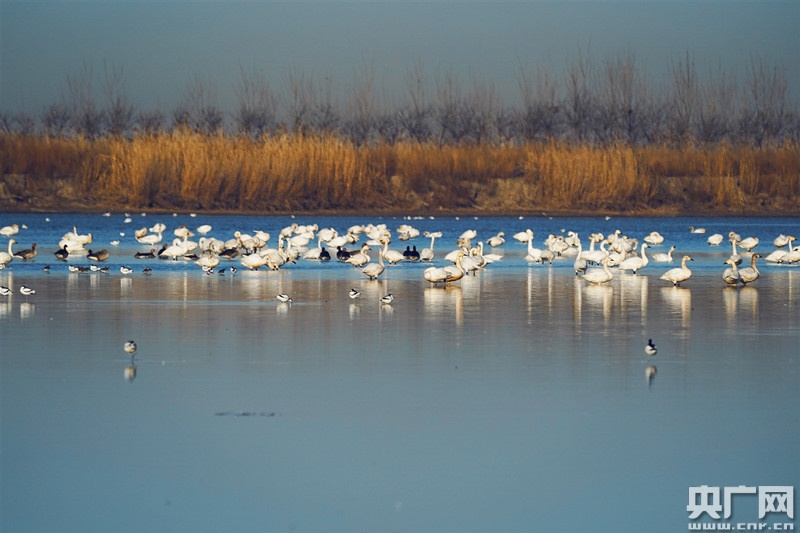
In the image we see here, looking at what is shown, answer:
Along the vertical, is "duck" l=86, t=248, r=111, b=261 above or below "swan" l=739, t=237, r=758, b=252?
below

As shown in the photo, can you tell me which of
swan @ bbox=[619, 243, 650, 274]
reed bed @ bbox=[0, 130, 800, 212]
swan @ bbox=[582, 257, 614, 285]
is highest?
reed bed @ bbox=[0, 130, 800, 212]

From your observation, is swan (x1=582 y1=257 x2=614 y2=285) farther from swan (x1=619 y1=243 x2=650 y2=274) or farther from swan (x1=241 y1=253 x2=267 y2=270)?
swan (x1=241 y1=253 x2=267 y2=270)

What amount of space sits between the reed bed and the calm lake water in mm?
27227

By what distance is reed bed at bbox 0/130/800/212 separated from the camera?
41906mm

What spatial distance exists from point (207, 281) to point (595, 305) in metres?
5.97

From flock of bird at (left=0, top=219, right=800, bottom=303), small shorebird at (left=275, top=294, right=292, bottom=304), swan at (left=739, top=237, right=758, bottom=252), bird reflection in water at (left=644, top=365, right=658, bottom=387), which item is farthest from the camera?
swan at (left=739, top=237, right=758, bottom=252)

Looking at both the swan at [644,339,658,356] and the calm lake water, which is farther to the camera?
the swan at [644,339,658,356]

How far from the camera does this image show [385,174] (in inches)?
1759

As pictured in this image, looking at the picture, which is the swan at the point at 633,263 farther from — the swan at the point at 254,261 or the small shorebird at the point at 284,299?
the small shorebird at the point at 284,299

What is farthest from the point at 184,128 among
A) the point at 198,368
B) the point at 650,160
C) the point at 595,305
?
the point at 198,368

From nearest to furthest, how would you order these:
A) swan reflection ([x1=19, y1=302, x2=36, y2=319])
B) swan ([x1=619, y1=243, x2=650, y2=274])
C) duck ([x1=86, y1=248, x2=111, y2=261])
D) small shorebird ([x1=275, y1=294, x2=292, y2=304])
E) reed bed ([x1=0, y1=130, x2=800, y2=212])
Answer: swan reflection ([x1=19, y1=302, x2=36, y2=319])
small shorebird ([x1=275, y1=294, x2=292, y2=304])
swan ([x1=619, y1=243, x2=650, y2=274])
duck ([x1=86, y1=248, x2=111, y2=261])
reed bed ([x1=0, y1=130, x2=800, y2=212])

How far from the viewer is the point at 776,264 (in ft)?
77.5

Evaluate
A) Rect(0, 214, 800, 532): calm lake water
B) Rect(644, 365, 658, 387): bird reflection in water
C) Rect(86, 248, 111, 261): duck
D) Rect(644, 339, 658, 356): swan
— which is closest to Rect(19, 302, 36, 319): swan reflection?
Rect(0, 214, 800, 532): calm lake water

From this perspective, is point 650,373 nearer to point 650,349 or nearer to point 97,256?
point 650,349
